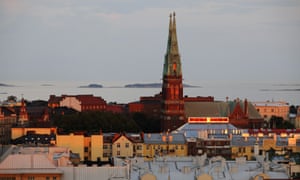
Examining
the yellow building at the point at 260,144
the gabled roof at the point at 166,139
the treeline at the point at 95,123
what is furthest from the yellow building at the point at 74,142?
the treeline at the point at 95,123

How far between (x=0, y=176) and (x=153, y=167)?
6.79 metres

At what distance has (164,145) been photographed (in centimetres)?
9275

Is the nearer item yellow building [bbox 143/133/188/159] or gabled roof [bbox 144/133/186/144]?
yellow building [bbox 143/133/188/159]

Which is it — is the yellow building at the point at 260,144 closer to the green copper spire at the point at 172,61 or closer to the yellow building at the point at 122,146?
the yellow building at the point at 122,146

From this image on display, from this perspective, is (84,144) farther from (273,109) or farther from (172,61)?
(273,109)

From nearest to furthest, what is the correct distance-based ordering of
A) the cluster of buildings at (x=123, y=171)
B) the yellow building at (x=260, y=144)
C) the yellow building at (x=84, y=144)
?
the cluster of buildings at (x=123, y=171) < the yellow building at (x=260, y=144) < the yellow building at (x=84, y=144)

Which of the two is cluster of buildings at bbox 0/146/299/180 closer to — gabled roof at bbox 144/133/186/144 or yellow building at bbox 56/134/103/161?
yellow building at bbox 56/134/103/161

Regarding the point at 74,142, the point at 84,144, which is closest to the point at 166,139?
the point at 84,144

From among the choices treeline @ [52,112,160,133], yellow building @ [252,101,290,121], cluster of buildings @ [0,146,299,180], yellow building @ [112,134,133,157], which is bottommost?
cluster of buildings @ [0,146,299,180]

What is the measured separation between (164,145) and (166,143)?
1.56 feet

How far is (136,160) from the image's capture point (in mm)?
60906

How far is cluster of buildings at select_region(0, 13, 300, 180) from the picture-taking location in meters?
54.2

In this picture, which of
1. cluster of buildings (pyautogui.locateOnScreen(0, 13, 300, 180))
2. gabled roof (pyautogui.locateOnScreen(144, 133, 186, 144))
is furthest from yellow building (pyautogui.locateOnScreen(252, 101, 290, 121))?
gabled roof (pyautogui.locateOnScreen(144, 133, 186, 144))

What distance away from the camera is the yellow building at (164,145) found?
90.7m
